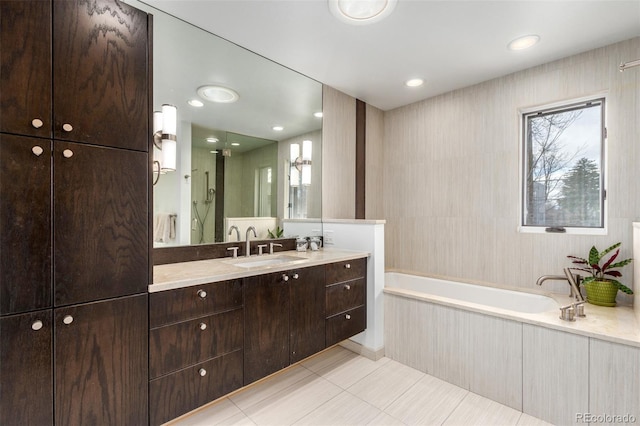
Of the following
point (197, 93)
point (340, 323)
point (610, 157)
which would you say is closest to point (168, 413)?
point (340, 323)

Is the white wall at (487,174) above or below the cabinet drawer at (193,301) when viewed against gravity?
above

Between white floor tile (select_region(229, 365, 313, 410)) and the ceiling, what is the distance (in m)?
2.57

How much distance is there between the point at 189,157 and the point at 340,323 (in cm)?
170

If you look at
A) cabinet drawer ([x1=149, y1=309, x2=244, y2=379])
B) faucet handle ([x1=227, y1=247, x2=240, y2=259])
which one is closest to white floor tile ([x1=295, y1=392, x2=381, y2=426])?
cabinet drawer ([x1=149, y1=309, x2=244, y2=379])

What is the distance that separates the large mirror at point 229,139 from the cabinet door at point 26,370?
2.72ft

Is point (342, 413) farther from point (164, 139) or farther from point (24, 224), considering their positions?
point (164, 139)

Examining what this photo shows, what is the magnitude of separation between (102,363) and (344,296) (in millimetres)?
1601

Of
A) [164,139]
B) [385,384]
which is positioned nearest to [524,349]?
[385,384]

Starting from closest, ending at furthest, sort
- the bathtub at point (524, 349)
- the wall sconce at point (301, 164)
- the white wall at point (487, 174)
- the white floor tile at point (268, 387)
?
1. the bathtub at point (524, 349)
2. the white floor tile at point (268, 387)
3. the white wall at point (487, 174)
4. the wall sconce at point (301, 164)

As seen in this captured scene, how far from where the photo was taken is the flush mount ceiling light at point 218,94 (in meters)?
2.17

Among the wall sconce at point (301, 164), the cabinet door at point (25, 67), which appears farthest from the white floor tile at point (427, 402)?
the cabinet door at point (25, 67)

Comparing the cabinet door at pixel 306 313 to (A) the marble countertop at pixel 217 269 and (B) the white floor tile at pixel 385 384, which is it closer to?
(A) the marble countertop at pixel 217 269

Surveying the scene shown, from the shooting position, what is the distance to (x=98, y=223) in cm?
130

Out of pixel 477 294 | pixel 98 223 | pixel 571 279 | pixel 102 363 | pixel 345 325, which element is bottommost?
pixel 345 325
